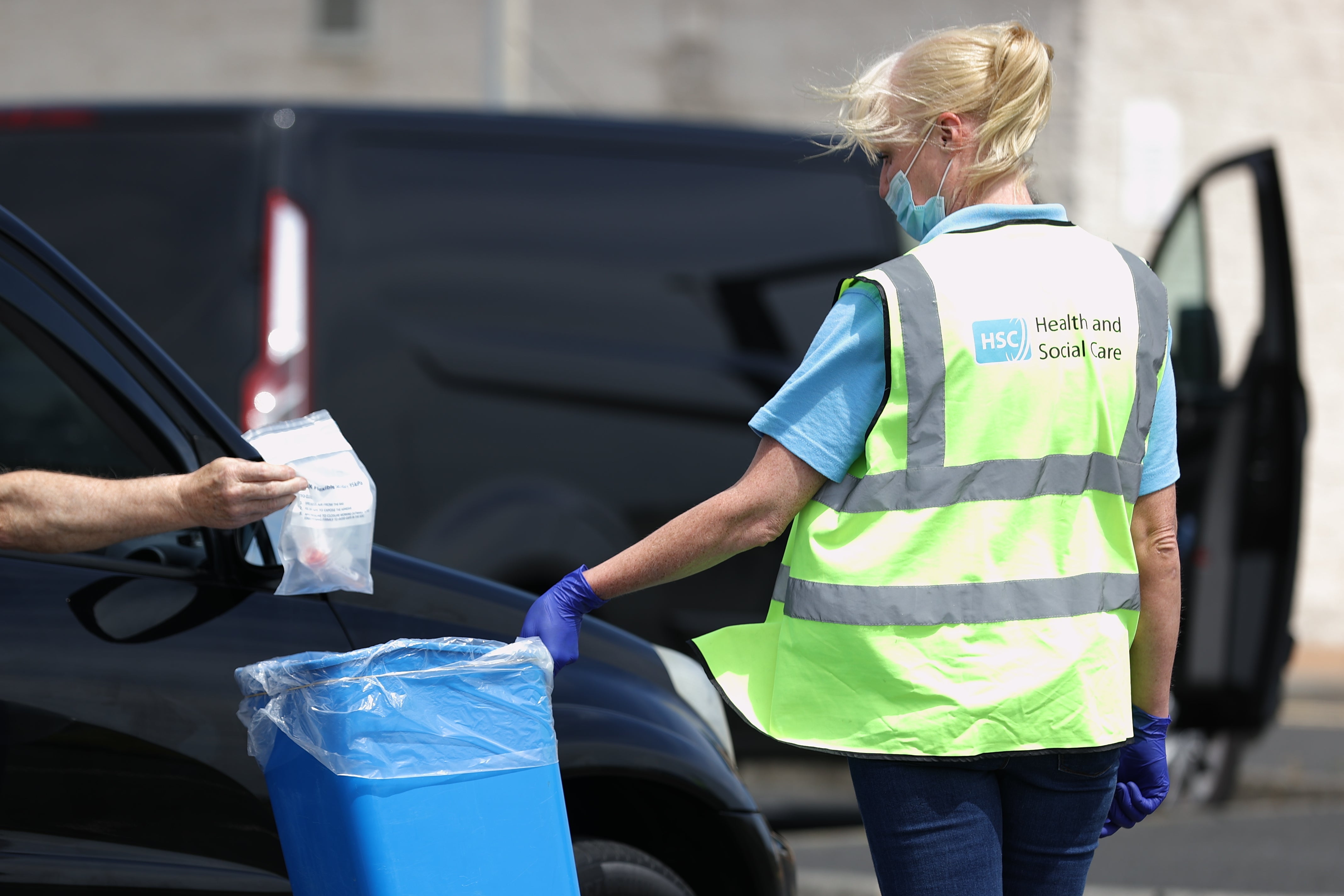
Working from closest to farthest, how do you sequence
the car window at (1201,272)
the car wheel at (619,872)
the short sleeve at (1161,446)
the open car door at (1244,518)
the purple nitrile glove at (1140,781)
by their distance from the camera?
the short sleeve at (1161,446) < the purple nitrile glove at (1140,781) < the car wheel at (619,872) < the open car door at (1244,518) < the car window at (1201,272)

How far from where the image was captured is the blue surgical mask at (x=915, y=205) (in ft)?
5.86

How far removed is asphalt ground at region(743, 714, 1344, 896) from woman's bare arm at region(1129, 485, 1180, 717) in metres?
2.11

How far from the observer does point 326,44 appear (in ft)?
36.5

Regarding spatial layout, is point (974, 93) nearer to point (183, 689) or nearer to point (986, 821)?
point (986, 821)

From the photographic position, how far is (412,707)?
5.76 feet

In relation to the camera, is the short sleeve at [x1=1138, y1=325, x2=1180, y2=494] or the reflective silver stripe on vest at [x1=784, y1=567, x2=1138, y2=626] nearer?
the reflective silver stripe on vest at [x1=784, y1=567, x2=1138, y2=626]

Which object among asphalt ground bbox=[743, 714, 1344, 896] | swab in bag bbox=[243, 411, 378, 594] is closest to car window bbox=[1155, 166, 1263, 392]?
asphalt ground bbox=[743, 714, 1344, 896]

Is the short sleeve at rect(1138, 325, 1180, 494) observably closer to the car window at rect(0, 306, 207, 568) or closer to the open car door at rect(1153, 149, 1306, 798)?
the car window at rect(0, 306, 207, 568)

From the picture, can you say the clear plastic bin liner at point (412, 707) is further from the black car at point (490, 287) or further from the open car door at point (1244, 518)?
the open car door at point (1244, 518)

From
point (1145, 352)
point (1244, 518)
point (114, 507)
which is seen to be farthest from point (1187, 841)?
point (114, 507)

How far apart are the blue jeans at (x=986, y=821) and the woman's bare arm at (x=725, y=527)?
1.02ft

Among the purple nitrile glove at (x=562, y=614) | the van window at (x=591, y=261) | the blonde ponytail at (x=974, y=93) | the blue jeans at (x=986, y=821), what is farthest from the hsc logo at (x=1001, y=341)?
the van window at (x=591, y=261)

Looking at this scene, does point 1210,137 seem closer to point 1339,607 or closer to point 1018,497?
point 1339,607

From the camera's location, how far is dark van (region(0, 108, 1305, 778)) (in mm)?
3918
